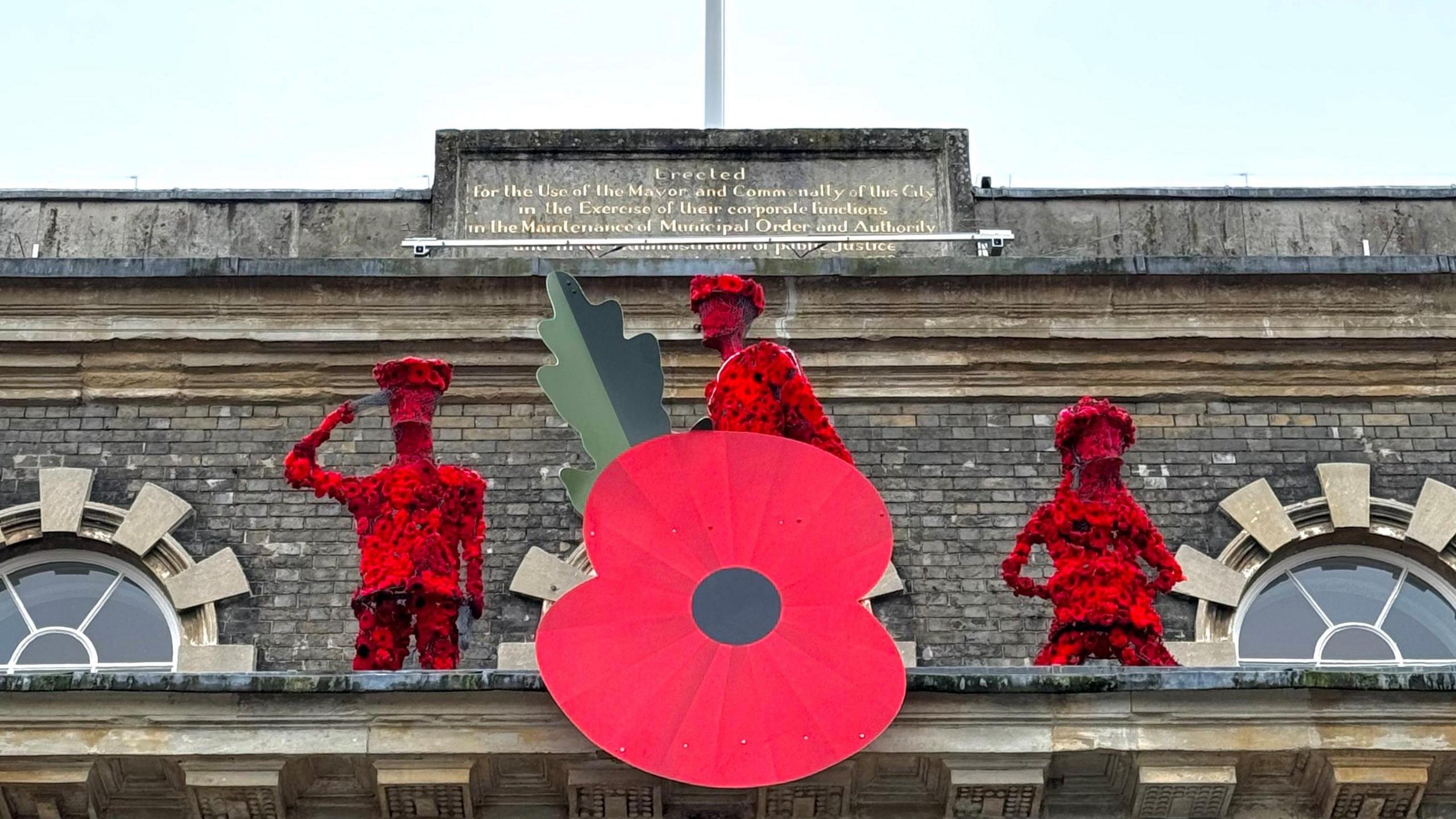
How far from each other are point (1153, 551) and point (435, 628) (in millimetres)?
4097

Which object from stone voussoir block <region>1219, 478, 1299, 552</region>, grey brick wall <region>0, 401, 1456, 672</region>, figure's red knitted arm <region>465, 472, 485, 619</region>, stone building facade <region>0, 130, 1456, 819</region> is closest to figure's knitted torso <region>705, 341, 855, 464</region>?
figure's red knitted arm <region>465, 472, 485, 619</region>

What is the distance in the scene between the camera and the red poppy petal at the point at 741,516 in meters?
16.6

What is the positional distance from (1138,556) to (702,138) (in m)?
6.15

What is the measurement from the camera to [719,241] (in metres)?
22.9

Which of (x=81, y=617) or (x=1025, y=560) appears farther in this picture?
(x=81, y=617)

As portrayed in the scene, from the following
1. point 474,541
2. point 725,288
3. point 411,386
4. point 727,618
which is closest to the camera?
point 727,618

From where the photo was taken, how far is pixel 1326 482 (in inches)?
848

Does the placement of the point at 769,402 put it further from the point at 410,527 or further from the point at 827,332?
the point at 827,332

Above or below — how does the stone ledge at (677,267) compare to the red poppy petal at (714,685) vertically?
above

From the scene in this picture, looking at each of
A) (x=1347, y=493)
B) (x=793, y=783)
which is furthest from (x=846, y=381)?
(x=793, y=783)

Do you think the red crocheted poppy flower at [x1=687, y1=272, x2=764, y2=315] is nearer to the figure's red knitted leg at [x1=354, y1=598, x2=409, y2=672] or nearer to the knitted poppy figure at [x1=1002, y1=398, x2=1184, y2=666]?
the knitted poppy figure at [x1=1002, y1=398, x2=1184, y2=666]

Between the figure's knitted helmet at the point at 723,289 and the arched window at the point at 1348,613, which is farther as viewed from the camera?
the arched window at the point at 1348,613

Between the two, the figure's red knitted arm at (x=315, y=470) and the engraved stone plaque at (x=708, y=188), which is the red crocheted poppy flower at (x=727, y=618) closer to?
the figure's red knitted arm at (x=315, y=470)

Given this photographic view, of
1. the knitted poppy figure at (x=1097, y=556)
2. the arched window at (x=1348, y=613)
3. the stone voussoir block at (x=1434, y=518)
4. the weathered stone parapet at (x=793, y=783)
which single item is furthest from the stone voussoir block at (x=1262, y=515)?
the weathered stone parapet at (x=793, y=783)
